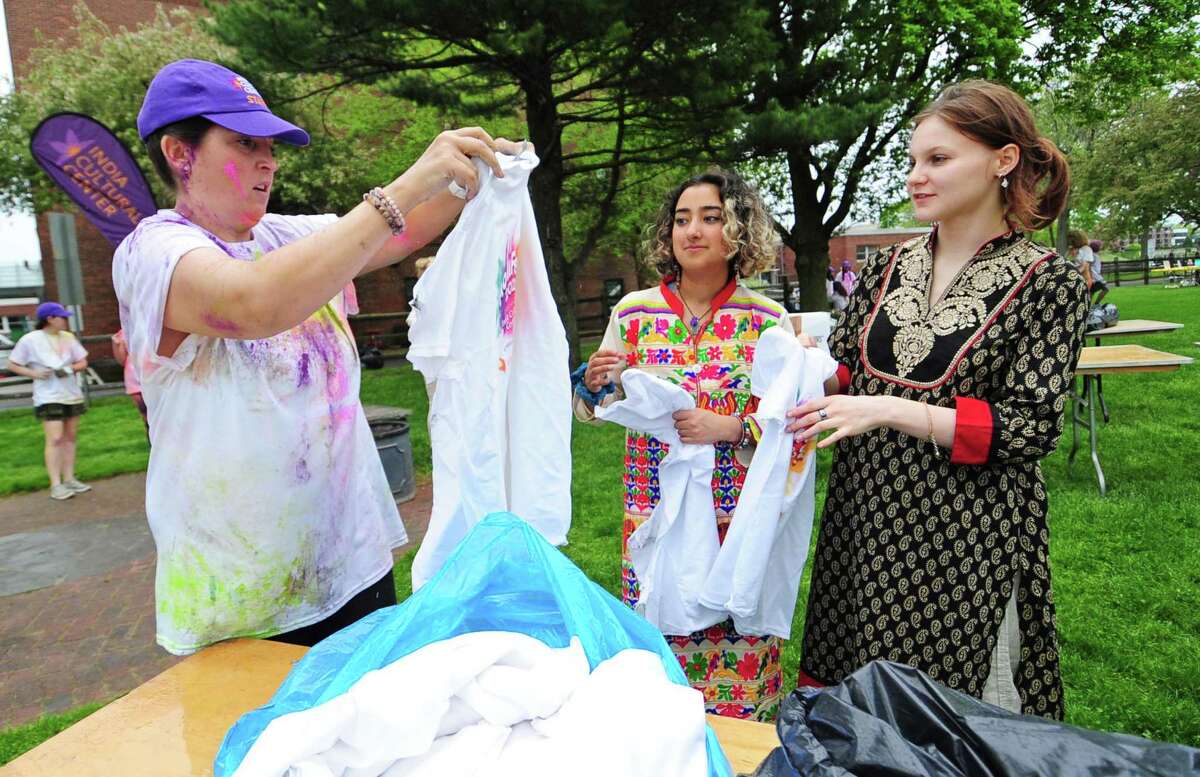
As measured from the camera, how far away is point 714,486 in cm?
236

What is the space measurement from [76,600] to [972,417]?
19.1 feet

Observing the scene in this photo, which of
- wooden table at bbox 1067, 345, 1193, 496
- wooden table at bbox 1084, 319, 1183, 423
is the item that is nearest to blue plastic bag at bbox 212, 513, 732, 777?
wooden table at bbox 1067, 345, 1193, 496

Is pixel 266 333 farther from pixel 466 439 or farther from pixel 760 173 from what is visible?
pixel 760 173

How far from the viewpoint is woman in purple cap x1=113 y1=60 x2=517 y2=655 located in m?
1.38

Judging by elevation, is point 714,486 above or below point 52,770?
above

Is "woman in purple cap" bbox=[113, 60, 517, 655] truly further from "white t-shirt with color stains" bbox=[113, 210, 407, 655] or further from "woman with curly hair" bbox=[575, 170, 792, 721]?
"woman with curly hair" bbox=[575, 170, 792, 721]

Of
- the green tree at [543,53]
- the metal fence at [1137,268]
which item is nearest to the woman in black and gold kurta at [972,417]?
the green tree at [543,53]

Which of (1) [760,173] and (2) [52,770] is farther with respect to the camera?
(1) [760,173]

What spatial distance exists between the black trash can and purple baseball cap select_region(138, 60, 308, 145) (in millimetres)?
5232

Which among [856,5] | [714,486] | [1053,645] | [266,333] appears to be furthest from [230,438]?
[856,5]

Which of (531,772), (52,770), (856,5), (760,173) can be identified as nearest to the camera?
(531,772)

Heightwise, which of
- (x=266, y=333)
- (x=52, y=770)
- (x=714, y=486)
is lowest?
(x=52, y=770)

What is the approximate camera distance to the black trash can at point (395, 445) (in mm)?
6707

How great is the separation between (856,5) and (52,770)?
460 inches
